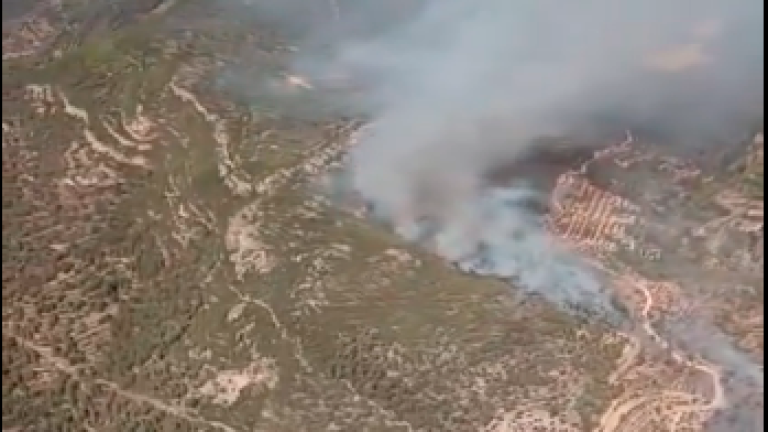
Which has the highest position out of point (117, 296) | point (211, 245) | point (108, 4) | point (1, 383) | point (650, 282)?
point (108, 4)

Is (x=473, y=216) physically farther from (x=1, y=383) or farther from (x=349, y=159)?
(x=1, y=383)

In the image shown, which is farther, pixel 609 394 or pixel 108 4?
pixel 108 4

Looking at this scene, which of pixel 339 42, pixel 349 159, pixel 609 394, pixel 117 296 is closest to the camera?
pixel 609 394

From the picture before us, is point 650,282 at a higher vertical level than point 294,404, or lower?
higher

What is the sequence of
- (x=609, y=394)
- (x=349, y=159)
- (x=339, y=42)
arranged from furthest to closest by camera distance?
(x=339, y=42) → (x=349, y=159) → (x=609, y=394)

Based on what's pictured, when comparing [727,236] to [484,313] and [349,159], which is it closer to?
[484,313]

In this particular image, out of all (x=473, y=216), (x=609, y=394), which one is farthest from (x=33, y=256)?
(x=609, y=394)
